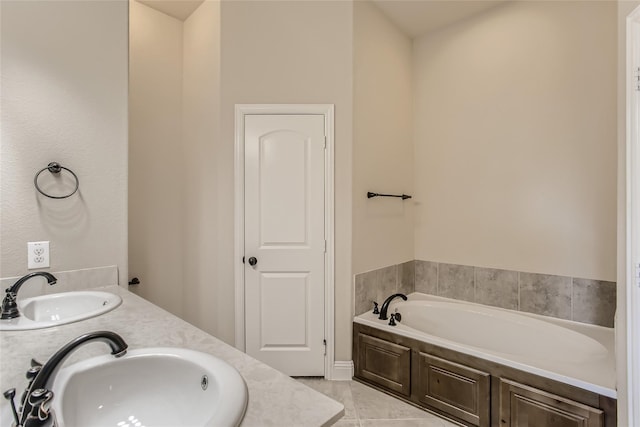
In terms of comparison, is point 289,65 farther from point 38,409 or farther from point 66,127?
point 38,409

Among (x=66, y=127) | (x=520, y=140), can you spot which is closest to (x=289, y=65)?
(x=66, y=127)

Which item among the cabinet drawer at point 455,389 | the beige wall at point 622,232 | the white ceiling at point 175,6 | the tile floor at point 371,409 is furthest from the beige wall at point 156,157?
the beige wall at point 622,232

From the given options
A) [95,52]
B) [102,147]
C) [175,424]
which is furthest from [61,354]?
[95,52]

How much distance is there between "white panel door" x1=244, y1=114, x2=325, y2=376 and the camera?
2.58 meters

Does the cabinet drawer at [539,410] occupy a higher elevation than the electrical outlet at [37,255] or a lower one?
lower

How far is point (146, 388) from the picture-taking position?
3.10 feet

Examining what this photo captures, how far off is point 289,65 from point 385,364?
91.3 inches

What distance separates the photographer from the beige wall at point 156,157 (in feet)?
8.54

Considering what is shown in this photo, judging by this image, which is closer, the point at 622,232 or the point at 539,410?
the point at 622,232

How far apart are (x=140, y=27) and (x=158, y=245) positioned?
172cm

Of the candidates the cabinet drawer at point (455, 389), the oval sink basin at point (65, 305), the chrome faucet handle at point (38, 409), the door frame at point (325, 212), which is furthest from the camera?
the door frame at point (325, 212)

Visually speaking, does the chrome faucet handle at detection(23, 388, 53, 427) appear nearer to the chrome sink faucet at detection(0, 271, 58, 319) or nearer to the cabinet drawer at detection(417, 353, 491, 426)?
the chrome sink faucet at detection(0, 271, 58, 319)

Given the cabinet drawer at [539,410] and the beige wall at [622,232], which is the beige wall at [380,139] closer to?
the cabinet drawer at [539,410]

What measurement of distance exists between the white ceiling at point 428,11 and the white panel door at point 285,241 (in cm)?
121
